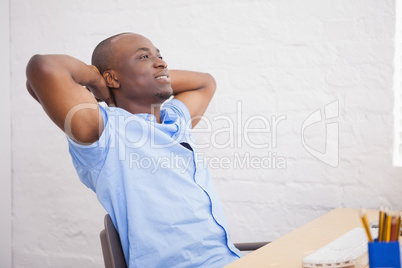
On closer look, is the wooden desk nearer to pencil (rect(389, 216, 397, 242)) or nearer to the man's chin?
pencil (rect(389, 216, 397, 242))

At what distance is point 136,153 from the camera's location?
58.9 inches

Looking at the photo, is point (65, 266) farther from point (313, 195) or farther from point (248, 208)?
point (313, 195)

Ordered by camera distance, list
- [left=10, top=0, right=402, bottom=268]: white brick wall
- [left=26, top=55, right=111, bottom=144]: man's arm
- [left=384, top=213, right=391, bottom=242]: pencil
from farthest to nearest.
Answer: [left=10, top=0, right=402, bottom=268]: white brick wall < [left=26, top=55, right=111, bottom=144]: man's arm < [left=384, top=213, right=391, bottom=242]: pencil

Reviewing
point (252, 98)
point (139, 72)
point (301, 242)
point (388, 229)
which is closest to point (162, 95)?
point (139, 72)

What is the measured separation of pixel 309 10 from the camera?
1926 mm

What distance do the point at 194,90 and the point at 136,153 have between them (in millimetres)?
531

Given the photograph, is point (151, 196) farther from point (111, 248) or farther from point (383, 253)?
point (383, 253)

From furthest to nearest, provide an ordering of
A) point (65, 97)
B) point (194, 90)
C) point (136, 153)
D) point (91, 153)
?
1. point (194, 90)
2. point (136, 153)
3. point (91, 153)
4. point (65, 97)

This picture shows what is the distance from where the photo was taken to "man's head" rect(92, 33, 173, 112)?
1.62 metres

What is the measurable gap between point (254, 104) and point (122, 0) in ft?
2.47

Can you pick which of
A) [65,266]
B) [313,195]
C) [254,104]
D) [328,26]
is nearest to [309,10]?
[328,26]

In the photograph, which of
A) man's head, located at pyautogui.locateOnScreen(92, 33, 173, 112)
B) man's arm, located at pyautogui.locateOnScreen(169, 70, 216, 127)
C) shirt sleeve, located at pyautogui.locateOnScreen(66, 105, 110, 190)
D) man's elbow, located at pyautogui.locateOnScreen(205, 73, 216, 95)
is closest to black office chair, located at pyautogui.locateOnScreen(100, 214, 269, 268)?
shirt sleeve, located at pyautogui.locateOnScreen(66, 105, 110, 190)

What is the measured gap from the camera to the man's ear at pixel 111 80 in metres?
1.63

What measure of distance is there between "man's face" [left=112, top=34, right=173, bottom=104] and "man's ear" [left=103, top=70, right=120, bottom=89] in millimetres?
13
